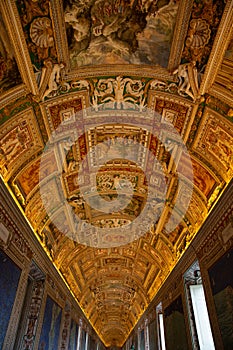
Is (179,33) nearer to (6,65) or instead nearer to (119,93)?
(119,93)

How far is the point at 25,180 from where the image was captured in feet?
28.6

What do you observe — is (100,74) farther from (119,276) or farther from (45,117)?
(119,276)

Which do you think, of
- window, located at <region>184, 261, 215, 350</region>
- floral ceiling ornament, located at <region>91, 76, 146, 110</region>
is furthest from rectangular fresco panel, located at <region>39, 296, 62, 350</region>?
floral ceiling ornament, located at <region>91, 76, 146, 110</region>

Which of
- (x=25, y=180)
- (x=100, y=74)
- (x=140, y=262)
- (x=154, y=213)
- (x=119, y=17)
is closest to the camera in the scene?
(x=119, y=17)

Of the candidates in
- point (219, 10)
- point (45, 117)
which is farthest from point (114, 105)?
→ point (219, 10)

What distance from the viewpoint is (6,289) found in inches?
285

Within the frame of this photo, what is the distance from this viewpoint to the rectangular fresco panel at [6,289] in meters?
6.90

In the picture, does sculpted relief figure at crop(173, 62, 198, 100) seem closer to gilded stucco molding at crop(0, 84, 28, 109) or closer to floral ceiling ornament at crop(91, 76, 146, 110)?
floral ceiling ornament at crop(91, 76, 146, 110)

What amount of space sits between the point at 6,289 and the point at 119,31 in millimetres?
7780

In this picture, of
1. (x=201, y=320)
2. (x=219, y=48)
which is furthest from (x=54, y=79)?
(x=201, y=320)

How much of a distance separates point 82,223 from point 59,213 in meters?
2.29

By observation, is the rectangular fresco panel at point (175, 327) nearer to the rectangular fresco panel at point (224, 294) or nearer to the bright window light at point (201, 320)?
the bright window light at point (201, 320)

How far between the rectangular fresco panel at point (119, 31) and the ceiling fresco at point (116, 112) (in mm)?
24

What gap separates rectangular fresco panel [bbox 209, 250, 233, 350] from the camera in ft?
21.7
